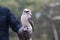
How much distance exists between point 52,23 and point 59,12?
1.62 ft

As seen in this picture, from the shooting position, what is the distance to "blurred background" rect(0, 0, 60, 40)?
8727 mm

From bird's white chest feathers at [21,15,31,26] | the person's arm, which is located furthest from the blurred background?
bird's white chest feathers at [21,15,31,26]

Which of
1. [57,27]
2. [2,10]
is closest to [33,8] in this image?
[57,27]

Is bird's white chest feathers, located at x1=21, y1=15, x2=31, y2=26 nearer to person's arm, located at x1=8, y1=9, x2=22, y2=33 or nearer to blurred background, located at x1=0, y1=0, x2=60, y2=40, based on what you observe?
person's arm, located at x1=8, y1=9, x2=22, y2=33

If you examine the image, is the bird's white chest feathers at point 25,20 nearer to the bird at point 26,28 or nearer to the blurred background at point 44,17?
the bird at point 26,28

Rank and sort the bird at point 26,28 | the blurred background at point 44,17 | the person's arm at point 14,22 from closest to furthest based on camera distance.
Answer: the bird at point 26,28 < the person's arm at point 14,22 < the blurred background at point 44,17

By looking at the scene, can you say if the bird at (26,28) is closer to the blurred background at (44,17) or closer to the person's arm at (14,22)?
the person's arm at (14,22)

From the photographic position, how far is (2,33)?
2.23 metres

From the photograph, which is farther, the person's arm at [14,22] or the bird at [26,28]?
the person's arm at [14,22]

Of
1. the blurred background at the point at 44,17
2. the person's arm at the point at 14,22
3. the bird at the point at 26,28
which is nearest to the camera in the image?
the bird at the point at 26,28

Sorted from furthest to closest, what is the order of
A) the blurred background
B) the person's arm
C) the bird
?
the blurred background
the person's arm
the bird

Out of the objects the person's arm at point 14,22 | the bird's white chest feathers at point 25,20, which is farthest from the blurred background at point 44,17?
the bird's white chest feathers at point 25,20

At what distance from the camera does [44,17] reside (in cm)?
959

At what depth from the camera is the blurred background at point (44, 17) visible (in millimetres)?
8727
